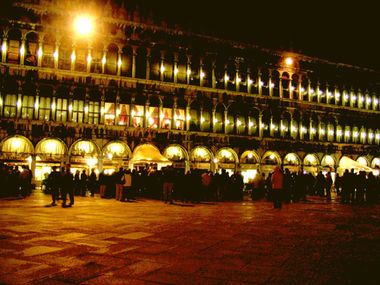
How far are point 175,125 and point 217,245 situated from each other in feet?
72.0

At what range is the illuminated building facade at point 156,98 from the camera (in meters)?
25.0

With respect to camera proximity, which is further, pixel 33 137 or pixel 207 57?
pixel 207 57

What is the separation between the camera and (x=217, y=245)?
22.4ft

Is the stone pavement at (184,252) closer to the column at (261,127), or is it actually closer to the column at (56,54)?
the column at (56,54)

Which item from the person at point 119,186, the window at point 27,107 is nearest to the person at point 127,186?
the person at point 119,186

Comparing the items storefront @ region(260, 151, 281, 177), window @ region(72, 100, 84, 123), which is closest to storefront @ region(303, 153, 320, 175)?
storefront @ region(260, 151, 281, 177)

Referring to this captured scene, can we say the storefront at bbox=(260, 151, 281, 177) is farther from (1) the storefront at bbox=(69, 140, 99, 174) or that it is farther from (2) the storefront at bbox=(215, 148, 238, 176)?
(1) the storefront at bbox=(69, 140, 99, 174)

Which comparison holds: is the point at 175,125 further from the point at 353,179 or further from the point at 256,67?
the point at 353,179

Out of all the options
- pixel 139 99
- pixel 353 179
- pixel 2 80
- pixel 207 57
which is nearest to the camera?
pixel 353 179

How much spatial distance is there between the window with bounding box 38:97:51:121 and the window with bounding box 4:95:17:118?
5.01 ft

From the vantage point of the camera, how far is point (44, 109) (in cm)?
2541

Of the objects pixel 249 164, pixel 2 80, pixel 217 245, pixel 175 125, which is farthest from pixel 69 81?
pixel 217 245

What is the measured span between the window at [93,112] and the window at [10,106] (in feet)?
15.2

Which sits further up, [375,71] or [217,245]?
[375,71]
